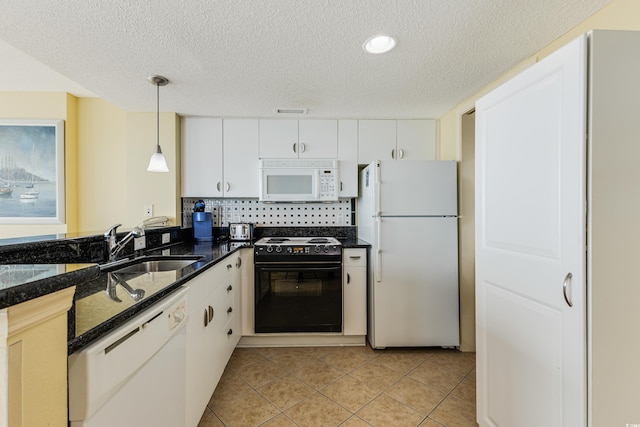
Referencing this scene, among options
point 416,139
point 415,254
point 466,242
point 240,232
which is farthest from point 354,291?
point 416,139

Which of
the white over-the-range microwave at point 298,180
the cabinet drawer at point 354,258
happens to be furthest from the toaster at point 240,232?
the cabinet drawer at point 354,258

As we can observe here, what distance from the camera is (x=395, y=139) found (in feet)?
9.08

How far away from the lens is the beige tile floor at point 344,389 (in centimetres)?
158

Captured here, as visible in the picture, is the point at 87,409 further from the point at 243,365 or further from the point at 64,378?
the point at 243,365

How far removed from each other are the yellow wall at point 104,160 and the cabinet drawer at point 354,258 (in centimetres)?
172

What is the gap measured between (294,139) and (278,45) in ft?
3.90

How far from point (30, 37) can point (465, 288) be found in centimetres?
339

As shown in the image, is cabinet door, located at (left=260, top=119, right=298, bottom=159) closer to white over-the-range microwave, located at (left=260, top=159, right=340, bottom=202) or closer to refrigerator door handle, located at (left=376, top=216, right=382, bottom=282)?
white over-the-range microwave, located at (left=260, top=159, right=340, bottom=202)

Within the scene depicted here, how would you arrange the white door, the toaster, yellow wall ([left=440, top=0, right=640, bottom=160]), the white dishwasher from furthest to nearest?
1. the toaster
2. yellow wall ([left=440, top=0, right=640, bottom=160])
3. the white door
4. the white dishwasher

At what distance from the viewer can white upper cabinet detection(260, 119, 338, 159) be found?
2.71 meters

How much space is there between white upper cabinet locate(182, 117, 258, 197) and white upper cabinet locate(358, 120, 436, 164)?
1126mm

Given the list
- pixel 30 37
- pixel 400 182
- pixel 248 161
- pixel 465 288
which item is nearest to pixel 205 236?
pixel 248 161

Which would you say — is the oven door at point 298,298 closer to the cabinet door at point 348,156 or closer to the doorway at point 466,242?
the cabinet door at point 348,156

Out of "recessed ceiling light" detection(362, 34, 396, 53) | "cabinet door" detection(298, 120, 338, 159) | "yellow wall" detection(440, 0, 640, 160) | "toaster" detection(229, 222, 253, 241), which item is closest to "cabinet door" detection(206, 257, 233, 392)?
"toaster" detection(229, 222, 253, 241)
